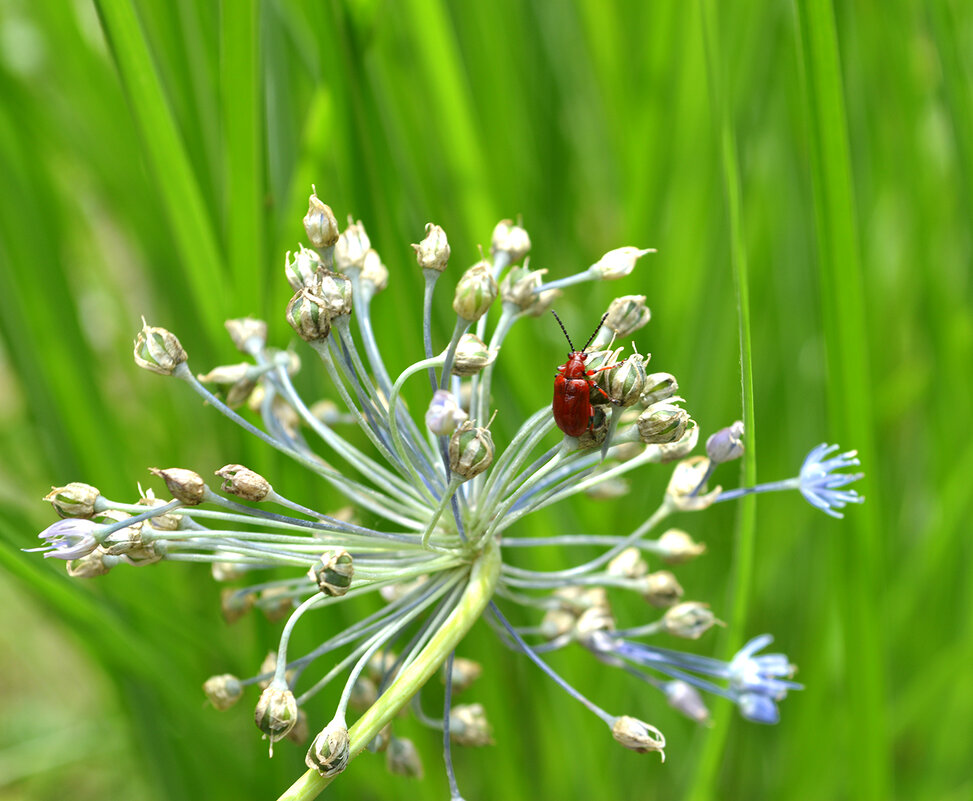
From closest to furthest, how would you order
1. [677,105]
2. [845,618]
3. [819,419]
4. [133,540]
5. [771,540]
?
[133,540], [845,618], [677,105], [819,419], [771,540]

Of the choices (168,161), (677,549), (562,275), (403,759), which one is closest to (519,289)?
(677,549)

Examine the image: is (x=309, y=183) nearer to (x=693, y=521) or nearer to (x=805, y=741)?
(x=693, y=521)

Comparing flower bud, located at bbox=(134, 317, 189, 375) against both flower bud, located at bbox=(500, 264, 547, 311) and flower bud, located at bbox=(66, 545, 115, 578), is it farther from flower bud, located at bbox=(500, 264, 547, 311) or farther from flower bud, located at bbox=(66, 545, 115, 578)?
flower bud, located at bbox=(500, 264, 547, 311)

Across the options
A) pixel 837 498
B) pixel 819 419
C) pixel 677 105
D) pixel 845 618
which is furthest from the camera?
pixel 819 419

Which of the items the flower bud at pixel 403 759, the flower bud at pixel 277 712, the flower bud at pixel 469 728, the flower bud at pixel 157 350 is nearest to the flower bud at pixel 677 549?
the flower bud at pixel 469 728

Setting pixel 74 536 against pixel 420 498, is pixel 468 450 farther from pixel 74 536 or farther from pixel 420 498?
pixel 74 536

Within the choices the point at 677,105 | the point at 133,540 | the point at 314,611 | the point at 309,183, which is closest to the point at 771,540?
the point at 677,105

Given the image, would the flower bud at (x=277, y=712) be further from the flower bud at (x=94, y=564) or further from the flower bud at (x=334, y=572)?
the flower bud at (x=94, y=564)
